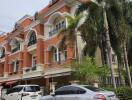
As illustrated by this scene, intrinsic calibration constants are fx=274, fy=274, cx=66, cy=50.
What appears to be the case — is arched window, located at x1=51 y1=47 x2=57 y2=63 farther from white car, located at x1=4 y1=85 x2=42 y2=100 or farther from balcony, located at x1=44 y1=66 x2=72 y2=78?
white car, located at x1=4 y1=85 x2=42 y2=100

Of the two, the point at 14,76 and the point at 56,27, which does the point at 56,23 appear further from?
the point at 14,76

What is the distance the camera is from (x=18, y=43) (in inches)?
1629

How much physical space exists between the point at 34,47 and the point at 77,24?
37.0ft

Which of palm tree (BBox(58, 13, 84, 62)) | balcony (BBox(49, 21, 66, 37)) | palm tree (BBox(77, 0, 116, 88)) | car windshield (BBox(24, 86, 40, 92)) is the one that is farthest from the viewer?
balcony (BBox(49, 21, 66, 37))

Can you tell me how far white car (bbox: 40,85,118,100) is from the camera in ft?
45.2

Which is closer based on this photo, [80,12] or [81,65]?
[81,65]

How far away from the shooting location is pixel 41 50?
112ft

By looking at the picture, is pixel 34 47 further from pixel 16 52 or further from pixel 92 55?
pixel 92 55

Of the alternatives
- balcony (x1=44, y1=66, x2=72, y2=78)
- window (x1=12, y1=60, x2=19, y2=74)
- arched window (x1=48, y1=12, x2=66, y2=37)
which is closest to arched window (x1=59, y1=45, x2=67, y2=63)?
balcony (x1=44, y1=66, x2=72, y2=78)

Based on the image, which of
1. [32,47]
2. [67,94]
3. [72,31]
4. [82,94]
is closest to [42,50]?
[32,47]

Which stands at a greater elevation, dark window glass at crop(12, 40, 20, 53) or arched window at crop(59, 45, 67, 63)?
dark window glass at crop(12, 40, 20, 53)

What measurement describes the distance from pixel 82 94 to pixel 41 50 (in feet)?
65.9

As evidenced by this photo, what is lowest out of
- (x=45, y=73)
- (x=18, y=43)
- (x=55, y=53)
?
(x=45, y=73)

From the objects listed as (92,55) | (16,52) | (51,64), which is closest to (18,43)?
(16,52)
